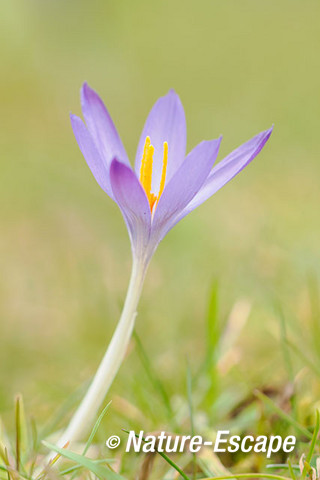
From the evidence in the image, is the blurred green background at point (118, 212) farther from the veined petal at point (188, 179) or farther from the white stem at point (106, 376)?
the veined petal at point (188, 179)

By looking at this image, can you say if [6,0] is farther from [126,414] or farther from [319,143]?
[126,414]

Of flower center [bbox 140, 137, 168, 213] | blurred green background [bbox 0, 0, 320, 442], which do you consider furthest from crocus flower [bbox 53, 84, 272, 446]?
blurred green background [bbox 0, 0, 320, 442]

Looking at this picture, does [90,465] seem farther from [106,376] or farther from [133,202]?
[133,202]

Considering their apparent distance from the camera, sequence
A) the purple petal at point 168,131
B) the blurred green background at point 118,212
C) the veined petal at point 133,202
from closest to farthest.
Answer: the veined petal at point 133,202 < the purple petal at point 168,131 < the blurred green background at point 118,212

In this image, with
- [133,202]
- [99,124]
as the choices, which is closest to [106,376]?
[133,202]

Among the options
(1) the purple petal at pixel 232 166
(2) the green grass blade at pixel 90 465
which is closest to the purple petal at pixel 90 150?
(1) the purple petal at pixel 232 166
